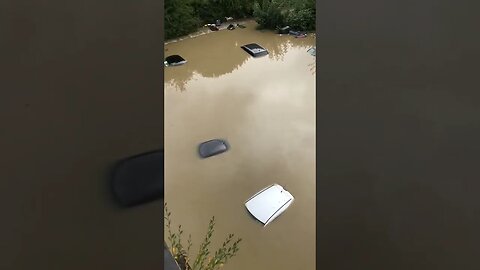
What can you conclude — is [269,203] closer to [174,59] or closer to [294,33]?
[174,59]

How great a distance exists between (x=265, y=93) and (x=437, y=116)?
5.26 m

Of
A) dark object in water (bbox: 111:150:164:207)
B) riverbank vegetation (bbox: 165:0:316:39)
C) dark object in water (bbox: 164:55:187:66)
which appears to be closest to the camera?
dark object in water (bbox: 111:150:164:207)

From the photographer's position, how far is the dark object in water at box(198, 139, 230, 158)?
490 cm

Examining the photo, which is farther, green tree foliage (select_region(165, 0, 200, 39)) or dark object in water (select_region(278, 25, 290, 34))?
dark object in water (select_region(278, 25, 290, 34))

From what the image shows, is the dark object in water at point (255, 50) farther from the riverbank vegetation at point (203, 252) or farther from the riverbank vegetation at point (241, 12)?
the riverbank vegetation at point (203, 252)

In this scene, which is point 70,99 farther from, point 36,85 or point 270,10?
point 270,10

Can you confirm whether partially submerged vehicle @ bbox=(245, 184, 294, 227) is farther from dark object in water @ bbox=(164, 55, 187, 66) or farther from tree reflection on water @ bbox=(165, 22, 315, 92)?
dark object in water @ bbox=(164, 55, 187, 66)

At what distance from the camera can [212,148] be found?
493 centimetres

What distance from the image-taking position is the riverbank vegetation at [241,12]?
711 centimetres

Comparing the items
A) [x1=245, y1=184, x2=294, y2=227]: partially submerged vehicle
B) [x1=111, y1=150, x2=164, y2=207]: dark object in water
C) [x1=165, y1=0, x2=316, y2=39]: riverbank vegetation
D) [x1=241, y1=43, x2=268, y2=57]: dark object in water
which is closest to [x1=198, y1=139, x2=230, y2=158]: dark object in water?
[x1=245, y1=184, x2=294, y2=227]: partially submerged vehicle

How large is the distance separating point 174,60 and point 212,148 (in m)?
1.88

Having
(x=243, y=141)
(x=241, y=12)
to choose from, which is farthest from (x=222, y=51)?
(x=243, y=141)

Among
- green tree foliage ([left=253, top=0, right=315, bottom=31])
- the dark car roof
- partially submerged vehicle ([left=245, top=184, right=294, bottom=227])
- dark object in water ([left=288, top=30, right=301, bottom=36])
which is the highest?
green tree foliage ([left=253, top=0, right=315, bottom=31])

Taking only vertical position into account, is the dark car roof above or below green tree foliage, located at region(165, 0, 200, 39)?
below
